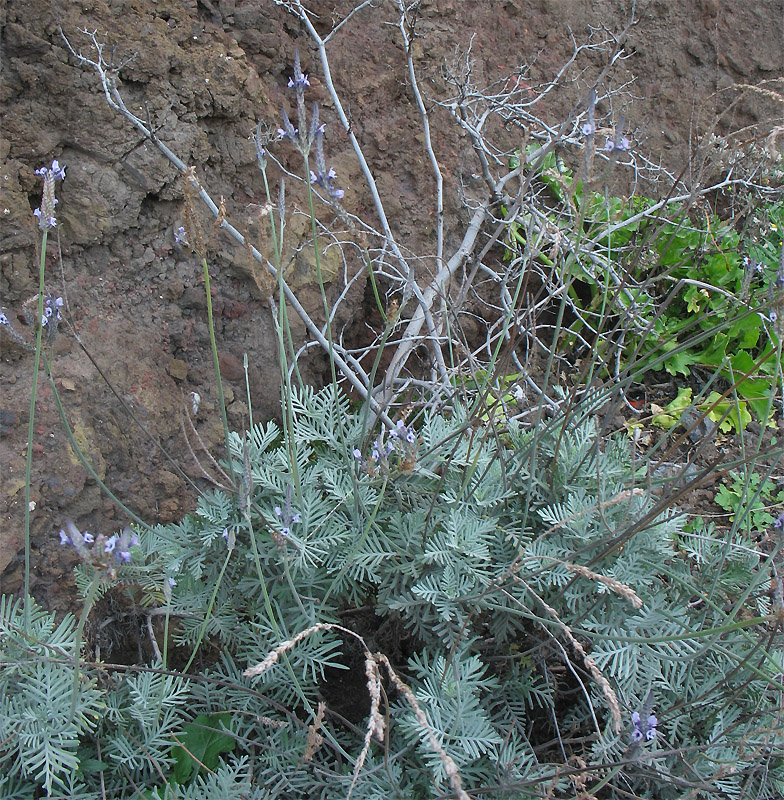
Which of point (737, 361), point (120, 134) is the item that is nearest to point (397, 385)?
point (120, 134)

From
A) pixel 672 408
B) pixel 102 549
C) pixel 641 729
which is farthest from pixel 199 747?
pixel 672 408

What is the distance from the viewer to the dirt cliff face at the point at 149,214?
2045mm

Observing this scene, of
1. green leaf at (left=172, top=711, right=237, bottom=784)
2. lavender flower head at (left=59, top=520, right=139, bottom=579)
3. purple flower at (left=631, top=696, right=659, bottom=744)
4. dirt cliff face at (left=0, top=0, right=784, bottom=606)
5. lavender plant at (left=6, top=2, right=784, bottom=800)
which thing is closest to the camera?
lavender flower head at (left=59, top=520, right=139, bottom=579)

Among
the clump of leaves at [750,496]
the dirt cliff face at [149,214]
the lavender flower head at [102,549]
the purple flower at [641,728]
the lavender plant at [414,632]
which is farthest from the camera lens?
the clump of leaves at [750,496]

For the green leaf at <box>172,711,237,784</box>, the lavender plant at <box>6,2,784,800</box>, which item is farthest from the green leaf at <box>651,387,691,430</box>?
the green leaf at <box>172,711,237,784</box>

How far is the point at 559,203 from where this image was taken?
3270 mm

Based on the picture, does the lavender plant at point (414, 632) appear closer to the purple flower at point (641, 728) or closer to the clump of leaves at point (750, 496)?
the purple flower at point (641, 728)

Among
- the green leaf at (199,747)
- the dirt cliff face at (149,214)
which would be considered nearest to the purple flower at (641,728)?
the green leaf at (199,747)

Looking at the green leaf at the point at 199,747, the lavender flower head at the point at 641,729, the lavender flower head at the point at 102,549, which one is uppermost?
the lavender flower head at the point at 102,549

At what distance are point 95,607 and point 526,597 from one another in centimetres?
118

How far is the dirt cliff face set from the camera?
204cm

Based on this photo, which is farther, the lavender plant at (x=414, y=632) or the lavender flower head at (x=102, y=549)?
the lavender plant at (x=414, y=632)

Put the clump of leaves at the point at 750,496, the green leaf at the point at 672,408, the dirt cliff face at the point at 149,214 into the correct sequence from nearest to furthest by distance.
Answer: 1. the dirt cliff face at the point at 149,214
2. the clump of leaves at the point at 750,496
3. the green leaf at the point at 672,408

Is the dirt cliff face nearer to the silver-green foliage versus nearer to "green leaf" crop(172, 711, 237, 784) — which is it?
the silver-green foliage
